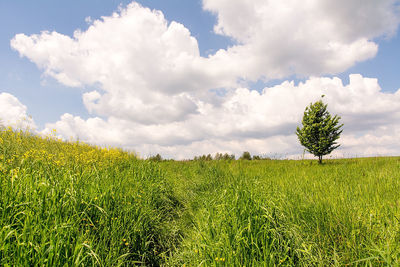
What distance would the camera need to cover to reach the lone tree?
52.4 ft

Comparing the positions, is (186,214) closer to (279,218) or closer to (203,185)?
(203,185)

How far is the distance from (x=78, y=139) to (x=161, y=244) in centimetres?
1100

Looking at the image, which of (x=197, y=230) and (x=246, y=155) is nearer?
(x=197, y=230)

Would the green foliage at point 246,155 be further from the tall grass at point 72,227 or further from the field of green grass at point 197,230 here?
the tall grass at point 72,227

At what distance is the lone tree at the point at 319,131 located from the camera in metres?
16.0

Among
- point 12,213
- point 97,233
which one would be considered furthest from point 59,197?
point 97,233

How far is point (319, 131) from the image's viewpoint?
16.4 m

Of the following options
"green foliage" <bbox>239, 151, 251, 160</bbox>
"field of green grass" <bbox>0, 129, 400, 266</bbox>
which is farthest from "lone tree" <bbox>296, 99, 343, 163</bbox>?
"field of green grass" <bbox>0, 129, 400, 266</bbox>

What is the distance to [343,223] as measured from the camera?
2607 millimetres

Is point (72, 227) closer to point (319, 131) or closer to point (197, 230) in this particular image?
point (197, 230)

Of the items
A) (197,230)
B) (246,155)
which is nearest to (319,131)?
(246,155)

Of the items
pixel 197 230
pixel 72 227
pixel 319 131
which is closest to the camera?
pixel 72 227

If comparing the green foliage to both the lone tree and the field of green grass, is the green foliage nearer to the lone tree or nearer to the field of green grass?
the lone tree

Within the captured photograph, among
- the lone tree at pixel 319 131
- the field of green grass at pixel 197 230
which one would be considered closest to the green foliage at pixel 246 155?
the lone tree at pixel 319 131
